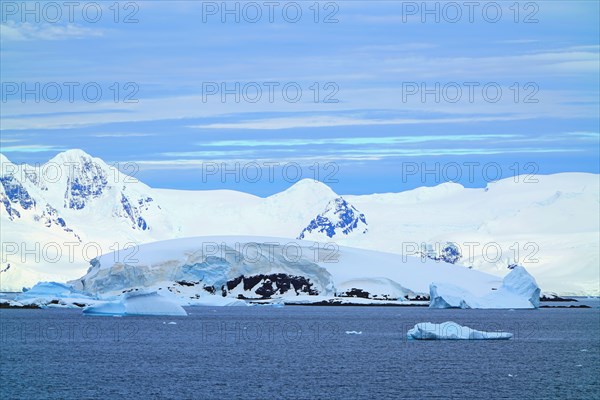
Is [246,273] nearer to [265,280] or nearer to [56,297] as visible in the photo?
[265,280]

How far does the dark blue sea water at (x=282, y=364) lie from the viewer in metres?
40.3

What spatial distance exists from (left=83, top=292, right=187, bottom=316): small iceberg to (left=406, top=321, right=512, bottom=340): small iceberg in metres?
30.1

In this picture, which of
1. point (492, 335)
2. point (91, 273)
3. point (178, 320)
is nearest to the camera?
point (492, 335)

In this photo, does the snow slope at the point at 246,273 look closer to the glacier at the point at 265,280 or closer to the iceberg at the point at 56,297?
the glacier at the point at 265,280

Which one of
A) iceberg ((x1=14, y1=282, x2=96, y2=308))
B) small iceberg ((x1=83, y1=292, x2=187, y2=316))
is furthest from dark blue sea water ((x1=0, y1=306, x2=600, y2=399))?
iceberg ((x1=14, y1=282, x2=96, y2=308))

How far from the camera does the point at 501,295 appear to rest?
116 metres

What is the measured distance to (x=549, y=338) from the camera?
7369cm

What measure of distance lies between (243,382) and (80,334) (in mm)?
30371

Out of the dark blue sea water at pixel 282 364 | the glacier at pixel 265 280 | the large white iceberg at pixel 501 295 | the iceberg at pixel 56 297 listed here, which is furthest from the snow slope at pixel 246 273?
the dark blue sea water at pixel 282 364

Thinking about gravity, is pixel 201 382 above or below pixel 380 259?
below

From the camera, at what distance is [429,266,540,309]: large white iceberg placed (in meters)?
106

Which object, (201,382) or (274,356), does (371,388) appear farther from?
(274,356)

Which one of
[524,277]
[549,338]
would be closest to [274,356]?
[549,338]

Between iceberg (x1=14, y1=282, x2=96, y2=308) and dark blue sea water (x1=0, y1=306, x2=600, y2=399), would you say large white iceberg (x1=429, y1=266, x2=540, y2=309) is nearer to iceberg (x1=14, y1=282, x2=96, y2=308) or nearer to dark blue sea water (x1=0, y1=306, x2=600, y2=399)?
dark blue sea water (x1=0, y1=306, x2=600, y2=399)
